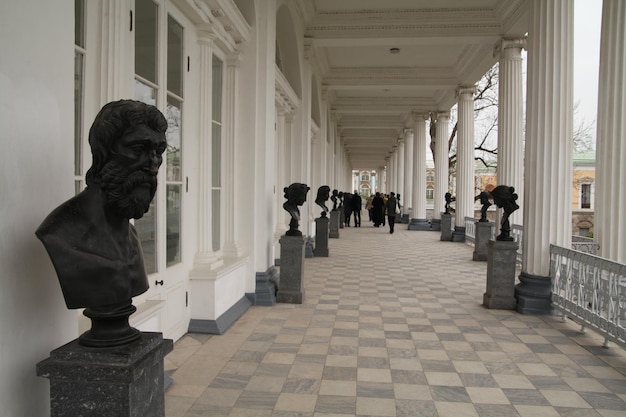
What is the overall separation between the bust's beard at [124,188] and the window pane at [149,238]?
2.21 meters

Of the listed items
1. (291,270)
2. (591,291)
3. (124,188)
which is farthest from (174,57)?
(591,291)

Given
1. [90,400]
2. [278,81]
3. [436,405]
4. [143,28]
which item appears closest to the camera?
[90,400]

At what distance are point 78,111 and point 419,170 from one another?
19.8m

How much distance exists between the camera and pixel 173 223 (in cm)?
449

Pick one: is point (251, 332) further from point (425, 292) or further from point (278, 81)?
point (278, 81)

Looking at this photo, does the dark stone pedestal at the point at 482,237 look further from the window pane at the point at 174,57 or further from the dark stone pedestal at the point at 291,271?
the window pane at the point at 174,57

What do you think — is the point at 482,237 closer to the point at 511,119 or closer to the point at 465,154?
the point at 511,119

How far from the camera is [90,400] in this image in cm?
177

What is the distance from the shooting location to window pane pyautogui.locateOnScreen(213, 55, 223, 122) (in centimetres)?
571

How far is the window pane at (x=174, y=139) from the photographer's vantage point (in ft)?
14.4

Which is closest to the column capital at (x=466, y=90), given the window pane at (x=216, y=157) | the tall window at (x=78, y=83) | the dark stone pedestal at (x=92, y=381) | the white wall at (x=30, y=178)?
the window pane at (x=216, y=157)

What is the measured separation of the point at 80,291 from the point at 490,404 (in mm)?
3014

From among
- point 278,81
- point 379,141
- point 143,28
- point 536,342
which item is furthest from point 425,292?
point 379,141

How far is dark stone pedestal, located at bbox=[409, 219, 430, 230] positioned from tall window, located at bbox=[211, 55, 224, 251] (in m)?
16.2
